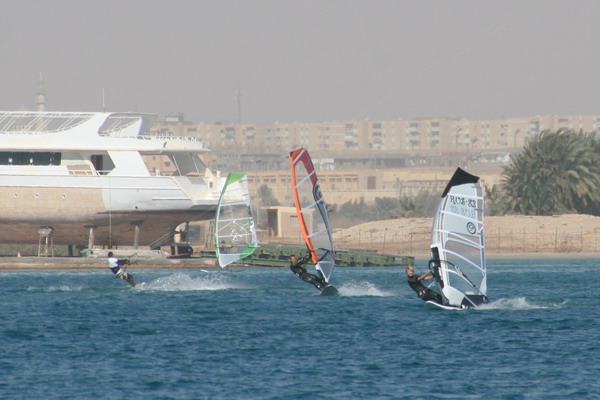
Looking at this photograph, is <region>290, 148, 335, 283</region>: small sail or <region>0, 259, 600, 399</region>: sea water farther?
<region>290, 148, 335, 283</region>: small sail

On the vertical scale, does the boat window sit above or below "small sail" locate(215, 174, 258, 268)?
above

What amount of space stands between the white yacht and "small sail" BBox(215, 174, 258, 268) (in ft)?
25.3

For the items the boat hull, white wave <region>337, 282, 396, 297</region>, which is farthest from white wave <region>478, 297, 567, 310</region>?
the boat hull

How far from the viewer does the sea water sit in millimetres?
23578

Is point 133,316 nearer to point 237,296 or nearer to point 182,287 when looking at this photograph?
point 237,296

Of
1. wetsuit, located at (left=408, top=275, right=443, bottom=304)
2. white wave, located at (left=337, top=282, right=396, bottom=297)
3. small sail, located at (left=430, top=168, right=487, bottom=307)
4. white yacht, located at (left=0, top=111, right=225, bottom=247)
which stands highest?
white yacht, located at (left=0, top=111, right=225, bottom=247)

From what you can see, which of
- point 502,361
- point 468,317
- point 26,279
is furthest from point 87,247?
point 502,361

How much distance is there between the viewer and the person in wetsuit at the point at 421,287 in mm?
33594

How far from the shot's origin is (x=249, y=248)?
2020 inches

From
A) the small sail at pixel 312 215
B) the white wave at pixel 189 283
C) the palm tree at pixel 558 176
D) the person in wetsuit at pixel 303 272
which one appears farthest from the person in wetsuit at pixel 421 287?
the palm tree at pixel 558 176

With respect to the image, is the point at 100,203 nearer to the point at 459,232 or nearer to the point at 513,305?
the point at 513,305

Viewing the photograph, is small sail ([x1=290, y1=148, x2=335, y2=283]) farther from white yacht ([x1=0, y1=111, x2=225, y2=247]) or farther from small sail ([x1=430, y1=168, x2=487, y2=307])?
white yacht ([x1=0, y1=111, x2=225, y2=247])

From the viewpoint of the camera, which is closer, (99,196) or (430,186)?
(99,196)

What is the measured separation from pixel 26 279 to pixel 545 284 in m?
22.8
